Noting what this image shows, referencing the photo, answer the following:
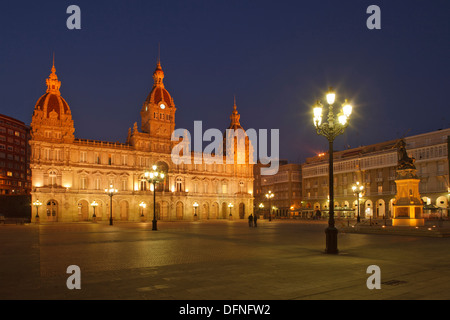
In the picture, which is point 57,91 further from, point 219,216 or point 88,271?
point 88,271

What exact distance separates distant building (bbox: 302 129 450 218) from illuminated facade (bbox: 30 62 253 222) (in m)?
16.2

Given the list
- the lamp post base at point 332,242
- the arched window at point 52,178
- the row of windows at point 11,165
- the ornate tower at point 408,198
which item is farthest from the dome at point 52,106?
the lamp post base at point 332,242

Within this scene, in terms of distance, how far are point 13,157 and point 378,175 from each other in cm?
10578

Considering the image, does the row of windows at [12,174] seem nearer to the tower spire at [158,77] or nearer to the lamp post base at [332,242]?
the tower spire at [158,77]

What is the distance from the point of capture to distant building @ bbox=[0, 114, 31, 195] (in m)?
115

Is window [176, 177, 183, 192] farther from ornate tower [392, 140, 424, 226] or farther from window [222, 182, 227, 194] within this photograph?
ornate tower [392, 140, 424, 226]

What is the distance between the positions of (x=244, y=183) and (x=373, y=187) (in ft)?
97.5

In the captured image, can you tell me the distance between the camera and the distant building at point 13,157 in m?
115

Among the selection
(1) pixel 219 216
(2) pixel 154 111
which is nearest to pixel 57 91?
(2) pixel 154 111

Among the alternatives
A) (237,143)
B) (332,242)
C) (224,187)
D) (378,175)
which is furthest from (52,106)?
(332,242)

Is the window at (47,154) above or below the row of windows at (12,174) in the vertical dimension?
above

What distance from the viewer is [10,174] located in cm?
11731

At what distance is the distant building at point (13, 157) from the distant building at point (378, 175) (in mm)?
82834

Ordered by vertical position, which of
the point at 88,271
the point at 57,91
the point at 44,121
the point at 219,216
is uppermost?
the point at 57,91
